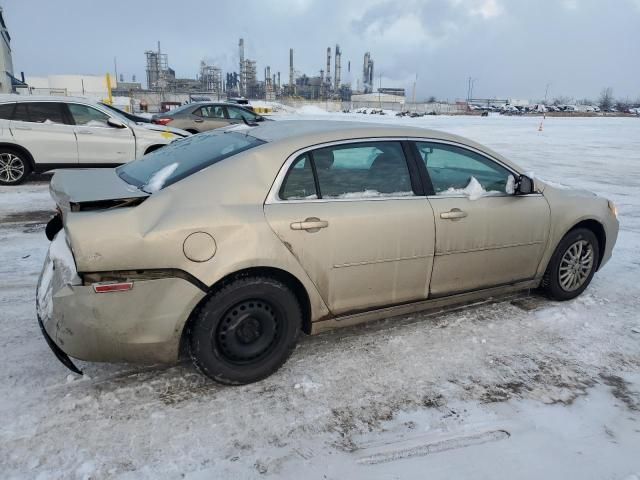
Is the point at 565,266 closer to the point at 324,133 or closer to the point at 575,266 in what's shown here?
the point at 575,266

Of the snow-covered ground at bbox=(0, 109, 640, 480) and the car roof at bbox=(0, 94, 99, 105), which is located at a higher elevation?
the car roof at bbox=(0, 94, 99, 105)

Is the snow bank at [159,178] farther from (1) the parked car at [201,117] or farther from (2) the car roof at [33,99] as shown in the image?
(1) the parked car at [201,117]

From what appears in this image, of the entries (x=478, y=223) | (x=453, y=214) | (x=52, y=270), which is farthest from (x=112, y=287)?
(x=478, y=223)

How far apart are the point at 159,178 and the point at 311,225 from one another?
103 cm

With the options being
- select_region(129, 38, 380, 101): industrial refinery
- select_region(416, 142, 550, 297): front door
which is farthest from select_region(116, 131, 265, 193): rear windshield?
select_region(129, 38, 380, 101): industrial refinery

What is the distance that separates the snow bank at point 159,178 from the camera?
119 inches

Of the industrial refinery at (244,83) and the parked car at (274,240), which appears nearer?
the parked car at (274,240)

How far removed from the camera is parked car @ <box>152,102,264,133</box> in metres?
14.5

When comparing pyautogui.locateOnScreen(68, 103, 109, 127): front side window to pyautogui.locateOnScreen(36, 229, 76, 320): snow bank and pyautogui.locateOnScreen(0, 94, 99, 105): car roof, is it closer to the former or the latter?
pyautogui.locateOnScreen(0, 94, 99, 105): car roof

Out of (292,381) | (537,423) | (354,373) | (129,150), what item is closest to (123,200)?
(292,381)

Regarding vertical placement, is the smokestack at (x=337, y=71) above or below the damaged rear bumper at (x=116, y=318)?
above

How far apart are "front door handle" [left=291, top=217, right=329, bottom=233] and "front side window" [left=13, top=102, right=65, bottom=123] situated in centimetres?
774

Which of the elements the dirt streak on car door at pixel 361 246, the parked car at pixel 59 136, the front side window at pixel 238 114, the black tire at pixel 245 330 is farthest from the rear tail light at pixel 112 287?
the front side window at pixel 238 114

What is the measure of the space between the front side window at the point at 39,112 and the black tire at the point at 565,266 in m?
8.51
